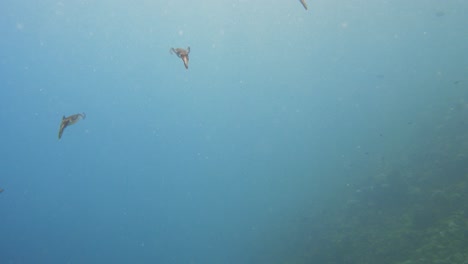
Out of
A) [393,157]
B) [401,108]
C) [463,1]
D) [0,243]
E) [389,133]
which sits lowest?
[0,243]

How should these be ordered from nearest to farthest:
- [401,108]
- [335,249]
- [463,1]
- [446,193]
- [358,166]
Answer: [446,193] → [335,249] → [358,166] → [401,108] → [463,1]

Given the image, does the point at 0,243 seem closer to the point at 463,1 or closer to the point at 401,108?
the point at 401,108

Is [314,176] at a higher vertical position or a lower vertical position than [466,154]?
higher

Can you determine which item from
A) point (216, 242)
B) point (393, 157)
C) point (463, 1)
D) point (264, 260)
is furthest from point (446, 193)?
point (463, 1)

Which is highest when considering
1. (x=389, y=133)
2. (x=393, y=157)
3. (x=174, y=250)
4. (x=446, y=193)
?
(x=389, y=133)

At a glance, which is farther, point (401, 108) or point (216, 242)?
point (216, 242)

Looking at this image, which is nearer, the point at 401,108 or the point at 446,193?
the point at 446,193

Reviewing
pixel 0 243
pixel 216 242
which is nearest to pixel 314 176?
pixel 216 242

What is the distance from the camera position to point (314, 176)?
29547 mm

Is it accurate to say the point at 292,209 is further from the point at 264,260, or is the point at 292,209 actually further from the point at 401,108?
the point at 401,108

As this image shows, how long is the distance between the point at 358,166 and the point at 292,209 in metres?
6.35

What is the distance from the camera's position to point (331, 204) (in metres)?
18.9

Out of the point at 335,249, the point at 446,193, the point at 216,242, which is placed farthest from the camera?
the point at 216,242

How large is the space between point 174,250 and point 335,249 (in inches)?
1446
